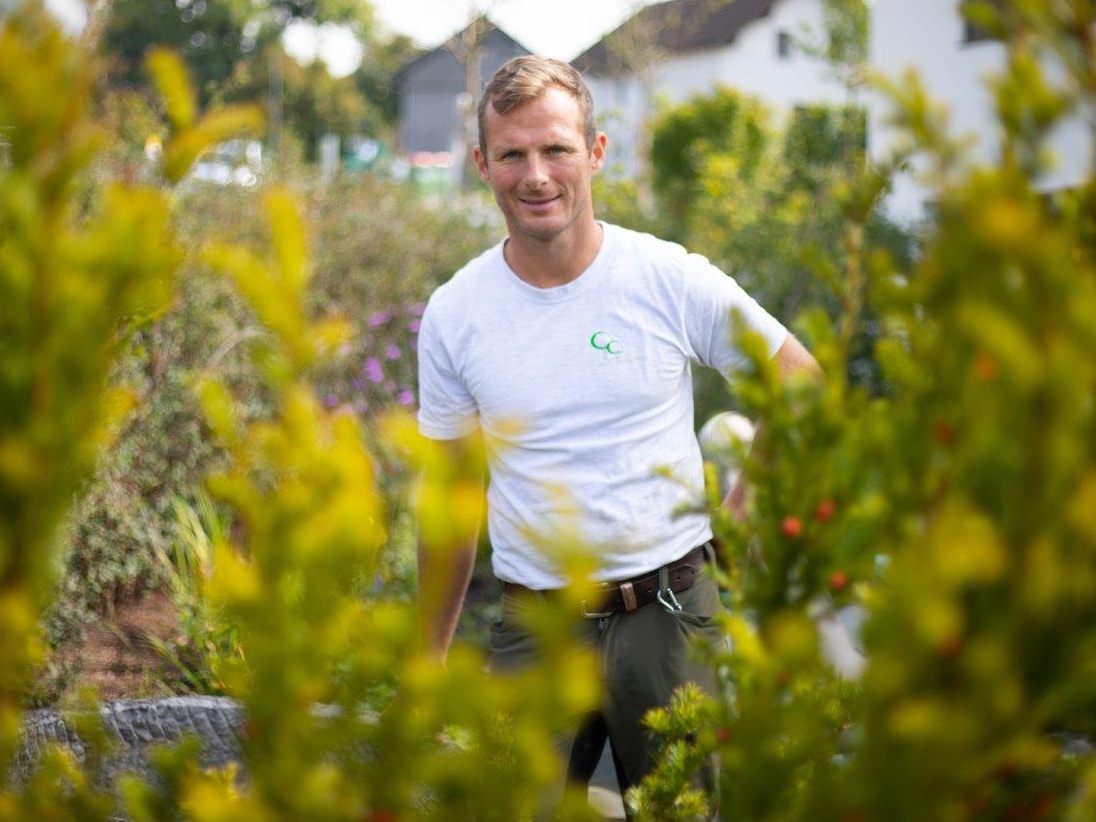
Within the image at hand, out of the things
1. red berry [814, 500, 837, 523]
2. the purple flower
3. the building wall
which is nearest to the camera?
red berry [814, 500, 837, 523]

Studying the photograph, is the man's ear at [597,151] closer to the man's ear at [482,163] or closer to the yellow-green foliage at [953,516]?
the man's ear at [482,163]

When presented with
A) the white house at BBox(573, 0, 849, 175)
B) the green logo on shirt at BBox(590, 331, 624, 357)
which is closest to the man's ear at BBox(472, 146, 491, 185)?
the green logo on shirt at BBox(590, 331, 624, 357)

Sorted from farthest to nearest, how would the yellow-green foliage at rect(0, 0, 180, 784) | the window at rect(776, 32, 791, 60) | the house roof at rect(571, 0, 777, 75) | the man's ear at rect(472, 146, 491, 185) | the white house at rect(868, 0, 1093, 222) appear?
the window at rect(776, 32, 791, 60) → the house roof at rect(571, 0, 777, 75) → the white house at rect(868, 0, 1093, 222) → the man's ear at rect(472, 146, 491, 185) → the yellow-green foliage at rect(0, 0, 180, 784)

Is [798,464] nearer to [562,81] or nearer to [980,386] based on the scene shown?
[980,386]

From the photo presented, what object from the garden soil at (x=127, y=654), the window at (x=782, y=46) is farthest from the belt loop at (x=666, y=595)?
the window at (x=782, y=46)

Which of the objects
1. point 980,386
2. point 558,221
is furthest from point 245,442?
point 558,221

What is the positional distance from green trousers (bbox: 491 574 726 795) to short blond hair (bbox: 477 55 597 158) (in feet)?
3.86

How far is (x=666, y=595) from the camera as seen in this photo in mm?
3146

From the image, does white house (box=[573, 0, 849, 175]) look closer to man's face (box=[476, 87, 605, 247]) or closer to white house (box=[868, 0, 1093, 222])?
white house (box=[868, 0, 1093, 222])

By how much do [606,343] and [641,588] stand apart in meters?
0.59

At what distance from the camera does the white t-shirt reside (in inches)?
A: 122

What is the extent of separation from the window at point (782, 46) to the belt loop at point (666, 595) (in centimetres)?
4343

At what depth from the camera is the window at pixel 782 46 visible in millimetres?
44062

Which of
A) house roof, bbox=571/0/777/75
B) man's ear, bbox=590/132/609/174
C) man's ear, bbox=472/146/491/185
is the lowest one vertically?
house roof, bbox=571/0/777/75
